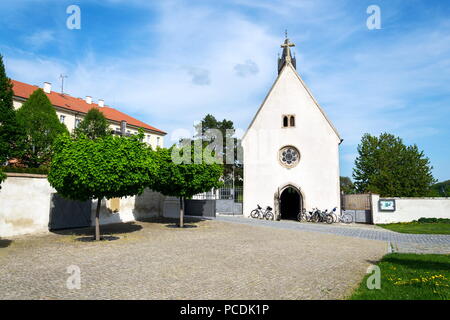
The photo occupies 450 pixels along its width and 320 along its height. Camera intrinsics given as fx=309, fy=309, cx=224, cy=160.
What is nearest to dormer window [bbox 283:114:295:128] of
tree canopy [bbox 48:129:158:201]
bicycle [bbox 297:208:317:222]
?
bicycle [bbox 297:208:317:222]

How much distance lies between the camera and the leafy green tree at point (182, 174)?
16.8 meters

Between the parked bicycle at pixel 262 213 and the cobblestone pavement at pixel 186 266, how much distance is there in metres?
10.2

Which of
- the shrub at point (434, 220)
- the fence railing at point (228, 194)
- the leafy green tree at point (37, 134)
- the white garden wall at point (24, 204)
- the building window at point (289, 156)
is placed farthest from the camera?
the leafy green tree at point (37, 134)

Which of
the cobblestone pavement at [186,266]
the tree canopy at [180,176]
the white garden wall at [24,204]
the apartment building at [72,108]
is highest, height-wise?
the apartment building at [72,108]

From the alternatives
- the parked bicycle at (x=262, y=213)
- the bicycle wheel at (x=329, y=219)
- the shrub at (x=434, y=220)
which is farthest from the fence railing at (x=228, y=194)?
the shrub at (x=434, y=220)

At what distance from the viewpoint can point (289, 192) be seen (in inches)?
1203

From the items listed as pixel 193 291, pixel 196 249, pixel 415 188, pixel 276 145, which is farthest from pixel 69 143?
pixel 415 188

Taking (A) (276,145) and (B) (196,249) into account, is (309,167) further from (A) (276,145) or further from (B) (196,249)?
(B) (196,249)

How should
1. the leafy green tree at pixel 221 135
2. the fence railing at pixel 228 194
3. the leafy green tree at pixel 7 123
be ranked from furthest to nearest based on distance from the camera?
the leafy green tree at pixel 221 135
the leafy green tree at pixel 7 123
the fence railing at pixel 228 194

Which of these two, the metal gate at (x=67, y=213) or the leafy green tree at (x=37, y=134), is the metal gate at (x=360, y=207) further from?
the leafy green tree at (x=37, y=134)

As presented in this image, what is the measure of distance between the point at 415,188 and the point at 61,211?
48240 millimetres

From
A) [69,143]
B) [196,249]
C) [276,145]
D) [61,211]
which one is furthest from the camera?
[276,145]

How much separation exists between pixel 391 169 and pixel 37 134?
49.4 meters
